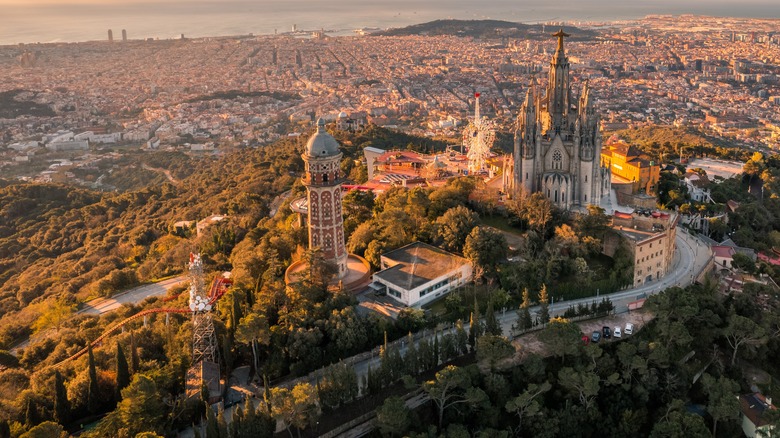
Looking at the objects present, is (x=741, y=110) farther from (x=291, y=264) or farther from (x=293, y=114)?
(x=291, y=264)

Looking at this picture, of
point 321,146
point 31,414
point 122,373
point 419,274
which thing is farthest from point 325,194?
point 31,414

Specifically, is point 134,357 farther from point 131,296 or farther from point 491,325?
point 131,296

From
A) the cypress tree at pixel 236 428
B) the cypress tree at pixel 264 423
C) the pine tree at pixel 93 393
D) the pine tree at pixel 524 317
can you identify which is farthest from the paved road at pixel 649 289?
the pine tree at pixel 93 393

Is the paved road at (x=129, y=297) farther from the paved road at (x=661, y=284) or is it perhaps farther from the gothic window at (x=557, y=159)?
the gothic window at (x=557, y=159)

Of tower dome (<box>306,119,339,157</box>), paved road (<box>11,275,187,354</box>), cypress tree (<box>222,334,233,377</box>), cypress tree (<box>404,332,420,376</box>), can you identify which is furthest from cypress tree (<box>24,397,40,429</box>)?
tower dome (<box>306,119,339,157</box>)

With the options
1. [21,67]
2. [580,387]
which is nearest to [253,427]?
[580,387]

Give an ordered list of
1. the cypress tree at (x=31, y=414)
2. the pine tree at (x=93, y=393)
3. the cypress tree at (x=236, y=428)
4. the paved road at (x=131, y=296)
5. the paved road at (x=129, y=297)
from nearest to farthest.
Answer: the cypress tree at (x=236, y=428) → the cypress tree at (x=31, y=414) → the pine tree at (x=93, y=393) → the paved road at (x=129, y=297) → the paved road at (x=131, y=296)
